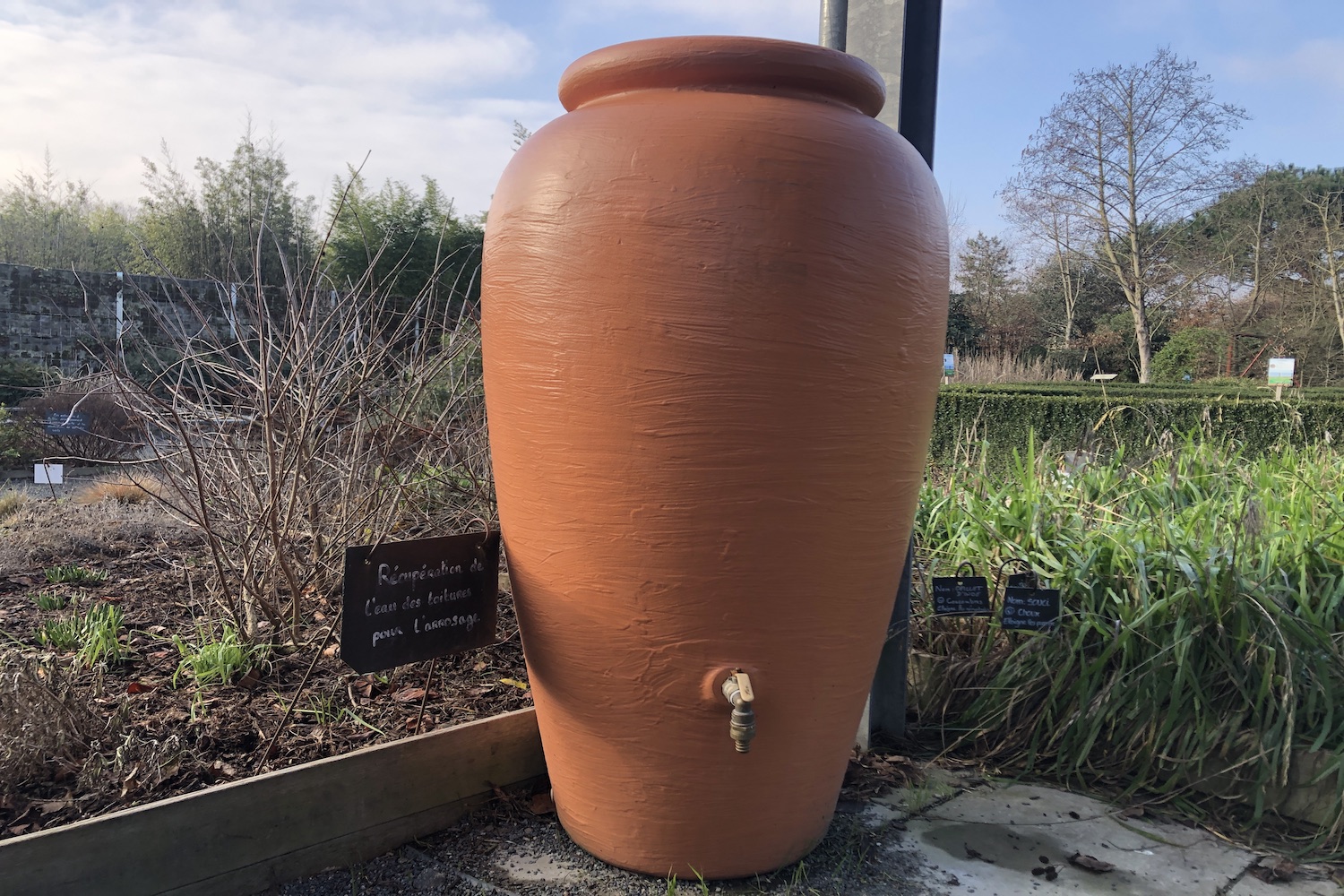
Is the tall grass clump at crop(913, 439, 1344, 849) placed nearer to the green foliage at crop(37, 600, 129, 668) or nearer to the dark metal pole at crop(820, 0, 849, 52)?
the dark metal pole at crop(820, 0, 849, 52)

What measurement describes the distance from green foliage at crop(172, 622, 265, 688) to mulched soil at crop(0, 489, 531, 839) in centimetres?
3

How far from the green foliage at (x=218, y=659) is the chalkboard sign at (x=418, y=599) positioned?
646 mm

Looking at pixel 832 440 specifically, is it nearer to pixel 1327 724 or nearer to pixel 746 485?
pixel 746 485

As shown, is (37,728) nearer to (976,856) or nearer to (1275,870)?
(976,856)

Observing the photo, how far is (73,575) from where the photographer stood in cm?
302

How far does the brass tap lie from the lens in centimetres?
145

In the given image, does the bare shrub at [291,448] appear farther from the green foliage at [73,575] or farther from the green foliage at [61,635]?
the green foliage at [73,575]

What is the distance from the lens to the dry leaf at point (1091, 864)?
1.76 metres

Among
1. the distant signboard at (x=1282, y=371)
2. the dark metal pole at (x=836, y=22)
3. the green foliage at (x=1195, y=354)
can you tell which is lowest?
the distant signboard at (x=1282, y=371)

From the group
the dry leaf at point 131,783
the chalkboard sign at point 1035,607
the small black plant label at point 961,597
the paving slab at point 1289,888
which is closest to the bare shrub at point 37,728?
the dry leaf at point 131,783

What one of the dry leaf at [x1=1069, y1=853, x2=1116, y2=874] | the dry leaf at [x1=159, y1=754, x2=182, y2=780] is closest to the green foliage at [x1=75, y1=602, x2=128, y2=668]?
the dry leaf at [x1=159, y1=754, x2=182, y2=780]

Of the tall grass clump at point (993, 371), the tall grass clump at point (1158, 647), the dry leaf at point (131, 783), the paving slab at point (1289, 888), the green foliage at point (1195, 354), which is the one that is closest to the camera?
the dry leaf at point (131, 783)

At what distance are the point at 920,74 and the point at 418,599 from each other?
1.86 metres

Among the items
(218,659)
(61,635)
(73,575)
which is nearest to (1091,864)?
(218,659)
